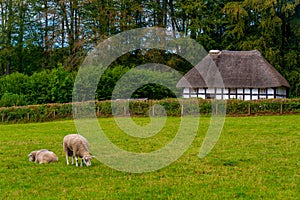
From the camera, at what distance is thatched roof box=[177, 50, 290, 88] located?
34438 mm

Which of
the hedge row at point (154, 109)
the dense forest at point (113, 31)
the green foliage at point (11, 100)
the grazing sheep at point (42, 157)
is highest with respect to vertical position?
the dense forest at point (113, 31)

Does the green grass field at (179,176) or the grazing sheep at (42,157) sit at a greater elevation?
the grazing sheep at (42,157)

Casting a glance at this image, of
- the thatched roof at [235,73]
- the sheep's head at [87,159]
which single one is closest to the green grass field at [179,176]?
the sheep's head at [87,159]

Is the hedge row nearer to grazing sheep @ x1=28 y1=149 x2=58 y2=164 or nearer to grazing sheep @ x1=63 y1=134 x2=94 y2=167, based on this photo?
grazing sheep @ x1=28 y1=149 x2=58 y2=164

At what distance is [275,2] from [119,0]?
16328mm

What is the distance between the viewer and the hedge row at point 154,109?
88.9ft

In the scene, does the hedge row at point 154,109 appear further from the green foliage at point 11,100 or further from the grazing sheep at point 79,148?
the grazing sheep at point 79,148

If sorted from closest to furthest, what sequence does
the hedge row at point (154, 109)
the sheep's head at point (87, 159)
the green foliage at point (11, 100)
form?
the sheep's head at point (87, 159), the hedge row at point (154, 109), the green foliage at point (11, 100)

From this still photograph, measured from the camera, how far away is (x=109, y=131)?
1983cm

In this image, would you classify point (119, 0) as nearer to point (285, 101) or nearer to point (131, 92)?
point (131, 92)

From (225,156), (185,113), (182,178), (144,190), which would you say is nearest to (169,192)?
(144,190)

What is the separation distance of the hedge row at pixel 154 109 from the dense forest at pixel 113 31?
593 centimetres

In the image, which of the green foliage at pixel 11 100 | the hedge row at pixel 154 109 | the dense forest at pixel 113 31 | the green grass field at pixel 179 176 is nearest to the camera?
the green grass field at pixel 179 176

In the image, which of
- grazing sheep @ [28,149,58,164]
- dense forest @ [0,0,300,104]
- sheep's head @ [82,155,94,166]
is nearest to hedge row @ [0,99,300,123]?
dense forest @ [0,0,300,104]
